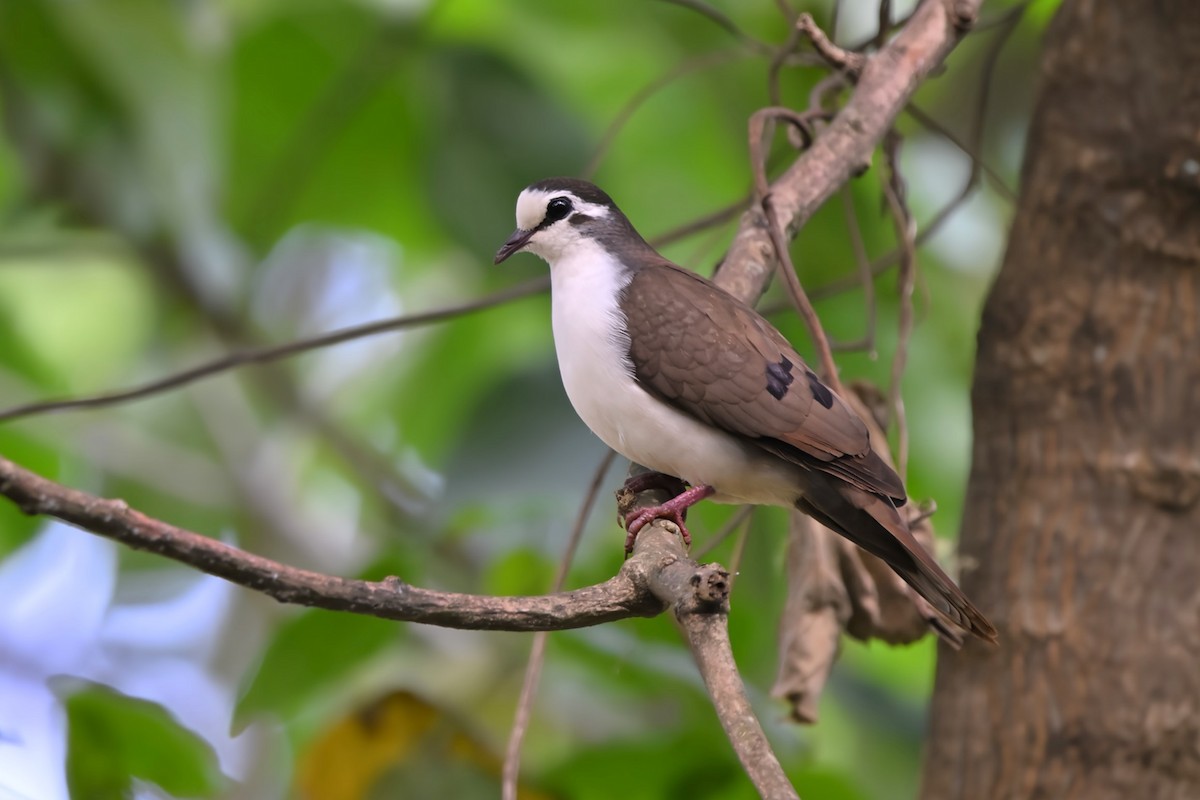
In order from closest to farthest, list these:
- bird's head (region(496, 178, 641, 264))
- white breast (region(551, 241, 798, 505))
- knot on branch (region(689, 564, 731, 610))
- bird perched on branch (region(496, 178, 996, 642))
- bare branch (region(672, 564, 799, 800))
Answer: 1. bare branch (region(672, 564, 799, 800))
2. knot on branch (region(689, 564, 731, 610))
3. bird perched on branch (region(496, 178, 996, 642))
4. white breast (region(551, 241, 798, 505))
5. bird's head (region(496, 178, 641, 264))

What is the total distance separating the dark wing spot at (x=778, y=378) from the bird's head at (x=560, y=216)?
589mm

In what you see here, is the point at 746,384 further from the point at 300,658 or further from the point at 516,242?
the point at 300,658

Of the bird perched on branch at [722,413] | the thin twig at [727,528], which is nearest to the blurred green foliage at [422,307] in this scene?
the thin twig at [727,528]

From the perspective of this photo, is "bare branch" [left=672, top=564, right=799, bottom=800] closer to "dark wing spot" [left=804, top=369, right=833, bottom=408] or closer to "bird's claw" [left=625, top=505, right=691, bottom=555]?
"bird's claw" [left=625, top=505, right=691, bottom=555]

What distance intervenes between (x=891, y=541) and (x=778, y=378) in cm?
A: 35

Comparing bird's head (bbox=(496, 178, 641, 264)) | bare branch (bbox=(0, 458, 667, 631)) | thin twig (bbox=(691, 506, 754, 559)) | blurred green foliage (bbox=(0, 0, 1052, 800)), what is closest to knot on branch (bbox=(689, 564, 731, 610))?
bare branch (bbox=(0, 458, 667, 631))

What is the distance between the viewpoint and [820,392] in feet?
8.35

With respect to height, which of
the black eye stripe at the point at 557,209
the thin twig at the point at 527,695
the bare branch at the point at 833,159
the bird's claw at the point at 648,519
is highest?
the black eye stripe at the point at 557,209

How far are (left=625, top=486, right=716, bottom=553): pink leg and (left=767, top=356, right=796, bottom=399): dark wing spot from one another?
0.74 ft

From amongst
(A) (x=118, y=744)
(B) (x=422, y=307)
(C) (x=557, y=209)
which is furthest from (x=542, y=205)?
(B) (x=422, y=307)

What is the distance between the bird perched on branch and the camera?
244 centimetres

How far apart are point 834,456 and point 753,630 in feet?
3.25

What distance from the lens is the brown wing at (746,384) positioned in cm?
246

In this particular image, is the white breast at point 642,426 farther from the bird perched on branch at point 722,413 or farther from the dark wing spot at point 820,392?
the dark wing spot at point 820,392
